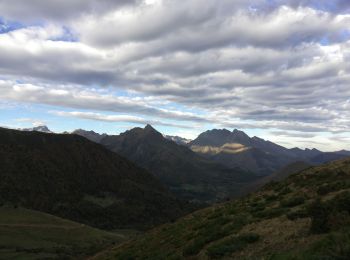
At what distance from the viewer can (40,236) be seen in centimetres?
15325

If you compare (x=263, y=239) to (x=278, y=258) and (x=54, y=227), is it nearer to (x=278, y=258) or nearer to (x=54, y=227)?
(x=278, y=258)

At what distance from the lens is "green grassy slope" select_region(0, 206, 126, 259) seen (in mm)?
123713

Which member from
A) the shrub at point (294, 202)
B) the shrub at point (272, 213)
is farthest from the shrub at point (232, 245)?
the shrub at point (294, 202)

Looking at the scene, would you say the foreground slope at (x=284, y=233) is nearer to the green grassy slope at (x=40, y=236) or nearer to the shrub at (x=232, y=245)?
the shrub at (x=232, y=245)

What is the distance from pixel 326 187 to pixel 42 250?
391 ft

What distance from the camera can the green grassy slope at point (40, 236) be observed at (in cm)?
12371

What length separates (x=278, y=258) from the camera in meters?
13.9

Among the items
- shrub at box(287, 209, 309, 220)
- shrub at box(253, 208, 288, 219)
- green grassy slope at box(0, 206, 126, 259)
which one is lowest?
green grassy slope at box(0, 206, 126, 259)

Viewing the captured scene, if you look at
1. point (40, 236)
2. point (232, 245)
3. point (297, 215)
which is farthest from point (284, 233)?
point (40, 236)

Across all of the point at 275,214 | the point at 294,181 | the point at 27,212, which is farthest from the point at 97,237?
the point at 275,214

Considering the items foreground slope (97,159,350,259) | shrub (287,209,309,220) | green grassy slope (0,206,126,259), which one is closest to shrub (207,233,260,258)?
foreground slope (97,159,350,259)

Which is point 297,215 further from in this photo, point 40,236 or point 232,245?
point 40,236

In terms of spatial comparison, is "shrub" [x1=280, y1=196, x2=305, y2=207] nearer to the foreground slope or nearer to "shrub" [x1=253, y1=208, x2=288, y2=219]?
the foreground slope

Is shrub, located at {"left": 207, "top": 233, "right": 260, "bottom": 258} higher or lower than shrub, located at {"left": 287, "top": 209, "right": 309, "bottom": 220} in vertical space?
lower
